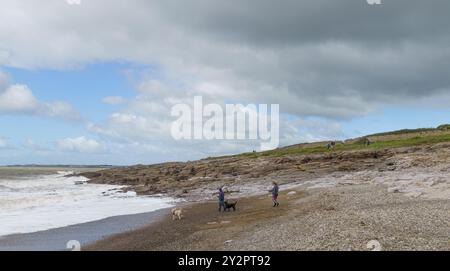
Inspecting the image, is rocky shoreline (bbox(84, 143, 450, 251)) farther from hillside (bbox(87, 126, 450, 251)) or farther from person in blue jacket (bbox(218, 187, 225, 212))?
person in blue jacket (bbox(218, 187, 225, 212))

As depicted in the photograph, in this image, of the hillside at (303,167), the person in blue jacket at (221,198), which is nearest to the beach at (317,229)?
the person in blue jacket at (221,198)

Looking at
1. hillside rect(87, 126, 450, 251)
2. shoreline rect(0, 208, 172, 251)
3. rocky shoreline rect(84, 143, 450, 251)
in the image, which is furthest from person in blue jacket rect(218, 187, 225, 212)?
shoreline rect(0, 208, 172, 251)

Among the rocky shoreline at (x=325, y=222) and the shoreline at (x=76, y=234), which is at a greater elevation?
the rocky shoreline at (x=325, y=222)

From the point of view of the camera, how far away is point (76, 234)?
95.9ft

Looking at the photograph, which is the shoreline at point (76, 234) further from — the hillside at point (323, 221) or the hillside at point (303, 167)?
the hillside at point (303, 167)

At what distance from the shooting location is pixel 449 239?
17000 mm

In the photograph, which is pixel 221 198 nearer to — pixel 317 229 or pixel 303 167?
pixel 317 229

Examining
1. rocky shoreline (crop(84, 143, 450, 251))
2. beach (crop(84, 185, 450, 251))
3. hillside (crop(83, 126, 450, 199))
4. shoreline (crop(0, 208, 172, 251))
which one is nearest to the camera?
beach (crop(84, 185, 450, 251))

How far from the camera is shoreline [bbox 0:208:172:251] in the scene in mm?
25562

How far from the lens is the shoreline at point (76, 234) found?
1006 inches

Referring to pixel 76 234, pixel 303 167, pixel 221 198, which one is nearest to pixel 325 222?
pixel 221 198

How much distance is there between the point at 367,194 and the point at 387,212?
11123 mm

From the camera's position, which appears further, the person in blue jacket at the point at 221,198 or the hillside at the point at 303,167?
the hillside at the point at 303,167

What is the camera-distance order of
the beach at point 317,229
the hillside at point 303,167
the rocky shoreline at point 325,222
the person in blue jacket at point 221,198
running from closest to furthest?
the beach at point 317,229, the rocky shoreline at point 325,222, the person in blue jacket at point 221,198, the hillside at point 303,167
